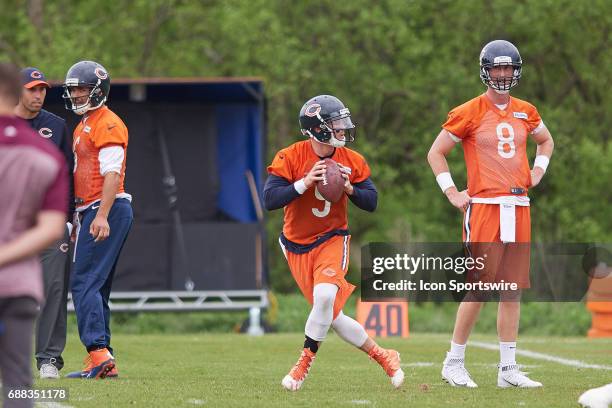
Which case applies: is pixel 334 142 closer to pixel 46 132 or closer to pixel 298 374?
pixel 298 374

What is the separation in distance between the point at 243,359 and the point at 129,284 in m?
5.99

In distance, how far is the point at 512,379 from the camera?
8.23 metres

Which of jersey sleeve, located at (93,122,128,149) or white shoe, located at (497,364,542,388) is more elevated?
jersey sleeve, located at (93,122,128,149)

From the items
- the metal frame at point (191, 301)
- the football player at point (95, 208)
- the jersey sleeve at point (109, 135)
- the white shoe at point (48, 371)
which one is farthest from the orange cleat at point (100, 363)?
the metal frame at point (191, 301)

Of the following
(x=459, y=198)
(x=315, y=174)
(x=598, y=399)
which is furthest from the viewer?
(x=459, y=198)

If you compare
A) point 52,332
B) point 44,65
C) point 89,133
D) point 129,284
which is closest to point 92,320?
point 52,332

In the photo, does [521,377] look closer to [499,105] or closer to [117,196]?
[499,105]

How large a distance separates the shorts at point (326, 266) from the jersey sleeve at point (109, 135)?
1.46 metres

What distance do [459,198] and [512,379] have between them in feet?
3.87

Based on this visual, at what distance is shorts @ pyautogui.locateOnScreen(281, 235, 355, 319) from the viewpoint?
788cm

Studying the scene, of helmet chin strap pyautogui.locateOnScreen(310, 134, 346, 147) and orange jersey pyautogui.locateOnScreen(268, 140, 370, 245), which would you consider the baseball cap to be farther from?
helmet chin strap pyautogui.locateOnScreen(310, 134, 346, 147)

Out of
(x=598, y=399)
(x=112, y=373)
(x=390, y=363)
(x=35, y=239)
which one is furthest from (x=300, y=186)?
(x=35, y=239)

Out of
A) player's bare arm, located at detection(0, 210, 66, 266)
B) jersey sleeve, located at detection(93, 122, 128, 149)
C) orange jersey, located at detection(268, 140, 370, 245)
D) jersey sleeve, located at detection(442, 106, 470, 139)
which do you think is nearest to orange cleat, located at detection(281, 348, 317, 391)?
orange jersey, located at detection(268, 140, 370, 245)

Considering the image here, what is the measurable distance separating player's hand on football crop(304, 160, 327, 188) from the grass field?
124 centimetres
